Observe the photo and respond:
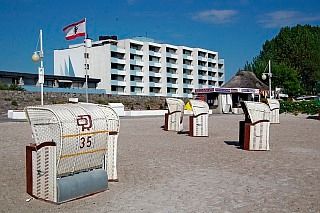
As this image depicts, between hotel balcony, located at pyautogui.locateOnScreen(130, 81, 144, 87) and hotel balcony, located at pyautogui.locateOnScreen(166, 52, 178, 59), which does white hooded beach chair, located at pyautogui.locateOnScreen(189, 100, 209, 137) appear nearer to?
hotel balcony, located at pyautogui.locateOnScreen(130, 81, 144, 87)

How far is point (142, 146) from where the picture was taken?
13.6 meters

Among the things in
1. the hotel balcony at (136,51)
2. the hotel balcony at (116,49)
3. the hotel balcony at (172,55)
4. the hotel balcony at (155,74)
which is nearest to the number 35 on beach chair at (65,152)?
the hotel balcony at (116,49)

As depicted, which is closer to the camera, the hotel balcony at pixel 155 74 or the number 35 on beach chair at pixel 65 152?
the number 35 on beach chair at pixel 65 152

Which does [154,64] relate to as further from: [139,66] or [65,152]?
[65,152]

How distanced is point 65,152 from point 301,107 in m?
39.2

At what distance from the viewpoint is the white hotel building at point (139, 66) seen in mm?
82438

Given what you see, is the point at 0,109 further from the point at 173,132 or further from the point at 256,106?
the point at 256,106

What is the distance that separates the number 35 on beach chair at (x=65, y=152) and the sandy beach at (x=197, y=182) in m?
0.22

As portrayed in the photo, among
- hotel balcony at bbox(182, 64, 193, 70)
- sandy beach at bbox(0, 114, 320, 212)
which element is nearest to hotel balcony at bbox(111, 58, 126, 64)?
hotel balcony at bbox(182, 64, 193, 70)

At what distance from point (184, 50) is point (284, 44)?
28681 millimetres

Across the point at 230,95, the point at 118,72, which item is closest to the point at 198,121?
the point at 230,95

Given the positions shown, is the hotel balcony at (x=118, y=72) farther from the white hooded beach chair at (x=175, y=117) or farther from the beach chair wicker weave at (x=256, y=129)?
the beach chair wicker weave at (x=256, y=129)

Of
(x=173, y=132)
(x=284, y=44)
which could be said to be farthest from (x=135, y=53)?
(x=173, y=132)

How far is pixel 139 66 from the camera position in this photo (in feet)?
290
